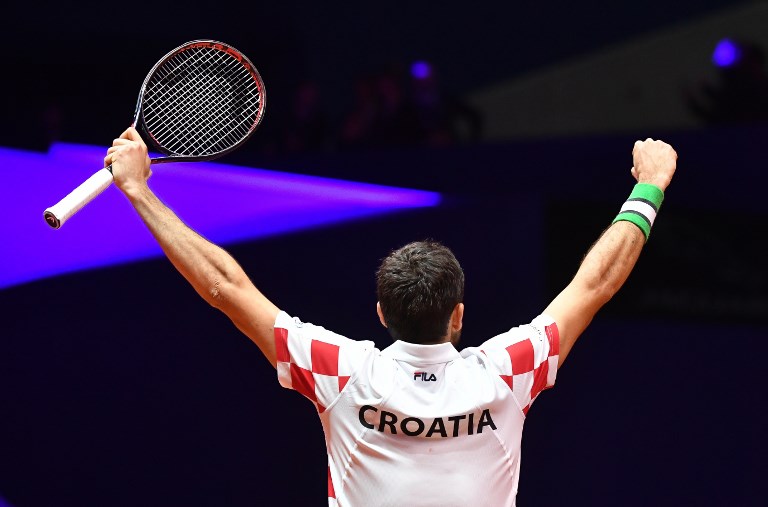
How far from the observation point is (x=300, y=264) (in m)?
4.51

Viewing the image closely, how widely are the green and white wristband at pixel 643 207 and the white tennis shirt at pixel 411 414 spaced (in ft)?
1.50

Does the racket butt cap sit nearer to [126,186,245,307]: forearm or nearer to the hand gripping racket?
[126,186,245,307]: forearm

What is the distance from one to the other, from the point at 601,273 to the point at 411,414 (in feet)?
1.82

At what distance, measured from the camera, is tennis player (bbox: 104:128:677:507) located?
214cm

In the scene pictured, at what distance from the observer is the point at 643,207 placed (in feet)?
8.16

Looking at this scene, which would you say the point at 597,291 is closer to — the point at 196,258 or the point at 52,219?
the point at 196,258

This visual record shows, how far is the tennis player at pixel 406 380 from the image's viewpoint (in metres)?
2.14

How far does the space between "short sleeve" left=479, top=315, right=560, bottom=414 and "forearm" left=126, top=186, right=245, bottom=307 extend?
0.54 meters

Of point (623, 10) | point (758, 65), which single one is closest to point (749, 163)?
point (758, 65)

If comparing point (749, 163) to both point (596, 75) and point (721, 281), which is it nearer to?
point (721, 281)

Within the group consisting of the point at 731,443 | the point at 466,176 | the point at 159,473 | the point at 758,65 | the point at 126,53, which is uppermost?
the point at 126,53

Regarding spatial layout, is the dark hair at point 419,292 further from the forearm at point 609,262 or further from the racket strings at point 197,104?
the racket strings at point 197,104

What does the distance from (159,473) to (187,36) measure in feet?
18.7

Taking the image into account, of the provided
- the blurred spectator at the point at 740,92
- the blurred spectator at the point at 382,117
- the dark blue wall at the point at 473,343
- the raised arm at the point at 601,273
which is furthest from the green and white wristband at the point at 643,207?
the blurred spectator at the point at 382,117
